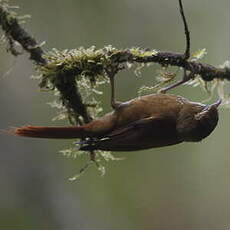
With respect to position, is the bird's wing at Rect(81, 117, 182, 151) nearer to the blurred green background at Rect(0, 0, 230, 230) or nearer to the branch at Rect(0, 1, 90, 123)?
the branch at Rect(0, 1, 90, 123)

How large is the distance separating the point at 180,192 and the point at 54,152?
1611 millimetres

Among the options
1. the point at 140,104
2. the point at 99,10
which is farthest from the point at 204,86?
the point at 99,10

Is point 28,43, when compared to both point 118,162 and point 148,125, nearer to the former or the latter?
point 148,125

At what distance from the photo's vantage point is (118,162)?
5.55 m

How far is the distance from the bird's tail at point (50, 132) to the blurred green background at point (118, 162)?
246cm

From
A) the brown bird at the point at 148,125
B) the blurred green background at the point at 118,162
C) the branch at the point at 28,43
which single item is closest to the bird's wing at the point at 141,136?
the brown bird at the point at 148,125

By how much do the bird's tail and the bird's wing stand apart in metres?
0.07

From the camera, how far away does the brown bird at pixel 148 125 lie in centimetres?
245

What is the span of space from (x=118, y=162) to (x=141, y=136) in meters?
3.10


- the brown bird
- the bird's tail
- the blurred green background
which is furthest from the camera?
the blurred green background

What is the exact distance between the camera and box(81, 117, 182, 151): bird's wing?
8.04 feet

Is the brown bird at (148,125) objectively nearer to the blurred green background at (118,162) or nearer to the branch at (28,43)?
the branch at (28,43)

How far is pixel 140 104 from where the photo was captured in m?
2.52

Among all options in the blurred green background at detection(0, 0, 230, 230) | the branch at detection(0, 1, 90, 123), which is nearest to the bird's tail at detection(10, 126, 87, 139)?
the branch at detection(0, 1, 90, 123)
